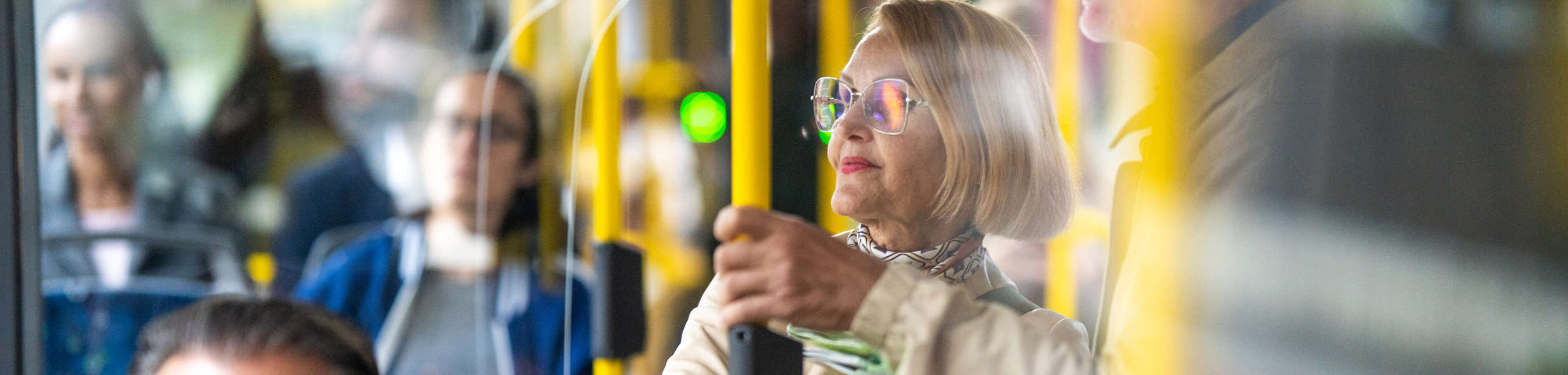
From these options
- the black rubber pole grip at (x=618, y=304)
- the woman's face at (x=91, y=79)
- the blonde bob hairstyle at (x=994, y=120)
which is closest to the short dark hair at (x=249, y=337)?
the black rubber pole grip at (x=618, y=304)

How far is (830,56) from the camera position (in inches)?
30.4

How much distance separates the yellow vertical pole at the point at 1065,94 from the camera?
70 cm

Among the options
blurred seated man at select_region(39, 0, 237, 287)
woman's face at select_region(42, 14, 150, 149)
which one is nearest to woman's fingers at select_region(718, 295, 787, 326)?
blurred seated man at select_region(39, 0, 237, 287)

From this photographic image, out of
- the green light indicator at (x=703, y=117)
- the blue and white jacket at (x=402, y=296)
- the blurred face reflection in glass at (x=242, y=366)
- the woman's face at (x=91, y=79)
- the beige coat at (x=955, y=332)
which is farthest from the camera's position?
the woman's face at (x=91, y=79)

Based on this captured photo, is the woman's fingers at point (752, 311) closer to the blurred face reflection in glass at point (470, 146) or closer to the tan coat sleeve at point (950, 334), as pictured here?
the tan coat sleeve at point (950, 334)

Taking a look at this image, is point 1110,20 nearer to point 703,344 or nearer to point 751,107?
point 751,107

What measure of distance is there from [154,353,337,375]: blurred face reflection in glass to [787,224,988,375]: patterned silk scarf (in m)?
0.40

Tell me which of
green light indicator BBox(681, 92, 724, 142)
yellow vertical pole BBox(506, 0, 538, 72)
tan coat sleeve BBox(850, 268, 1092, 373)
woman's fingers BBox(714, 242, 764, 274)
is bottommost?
tan coat sleeve BBox(850, 268, 1092, 373)

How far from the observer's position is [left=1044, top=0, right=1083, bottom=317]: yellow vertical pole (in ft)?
2.30

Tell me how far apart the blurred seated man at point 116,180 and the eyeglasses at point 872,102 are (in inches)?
37.5

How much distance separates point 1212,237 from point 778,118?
313 millimetres

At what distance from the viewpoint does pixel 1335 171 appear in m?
0.69

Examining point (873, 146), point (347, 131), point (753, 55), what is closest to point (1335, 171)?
point (873, 146)

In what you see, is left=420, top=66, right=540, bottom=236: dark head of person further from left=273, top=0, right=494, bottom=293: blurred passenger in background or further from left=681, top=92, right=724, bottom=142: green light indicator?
left=681, top=92, right=724, bottom=142: green light indicator
